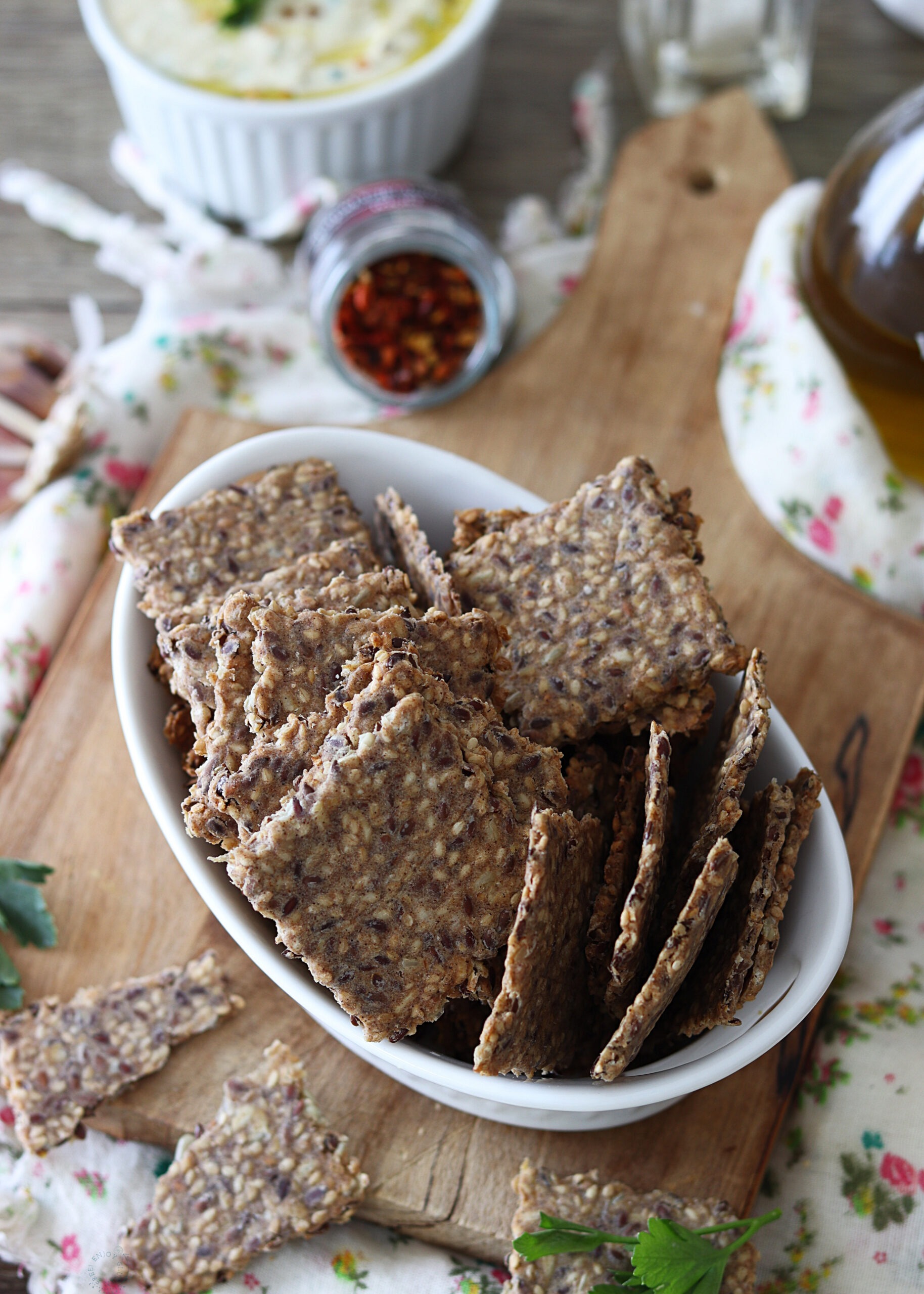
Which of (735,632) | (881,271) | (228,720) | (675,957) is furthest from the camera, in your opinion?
(735,632)

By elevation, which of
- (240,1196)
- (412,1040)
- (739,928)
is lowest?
(240,1196)

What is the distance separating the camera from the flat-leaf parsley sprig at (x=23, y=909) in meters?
1.80

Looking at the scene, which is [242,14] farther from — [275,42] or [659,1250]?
[659,1250]

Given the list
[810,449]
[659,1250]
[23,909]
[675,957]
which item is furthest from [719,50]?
[659,1250]

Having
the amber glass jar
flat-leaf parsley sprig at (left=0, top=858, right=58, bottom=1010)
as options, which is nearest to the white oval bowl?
flat-leaf parsley sprig at (left=0, top=858, right=58, bottom=1010)

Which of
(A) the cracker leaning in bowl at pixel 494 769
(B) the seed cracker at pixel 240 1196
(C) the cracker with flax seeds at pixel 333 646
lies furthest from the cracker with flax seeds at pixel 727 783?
(B) the seed cracker at pixel 240 1196

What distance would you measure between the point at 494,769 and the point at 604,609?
27cm

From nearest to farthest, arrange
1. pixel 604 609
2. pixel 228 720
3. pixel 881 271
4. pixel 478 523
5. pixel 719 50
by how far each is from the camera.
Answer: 1. pixel 228 720
2. pixel 604 609
3. pixel 478 523
4. pixel 881 271
5. pixel 719 50

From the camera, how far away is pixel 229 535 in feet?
5.12

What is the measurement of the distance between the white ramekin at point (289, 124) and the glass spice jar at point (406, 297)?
6.1 inches

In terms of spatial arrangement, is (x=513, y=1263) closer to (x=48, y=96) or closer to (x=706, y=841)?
(x=706, y=841)

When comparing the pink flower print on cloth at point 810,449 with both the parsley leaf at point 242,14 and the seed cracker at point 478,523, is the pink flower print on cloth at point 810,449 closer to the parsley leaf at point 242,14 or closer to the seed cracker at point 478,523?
the seed cracker at point 478,523

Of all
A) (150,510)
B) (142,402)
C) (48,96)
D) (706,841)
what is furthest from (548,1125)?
(48,96)

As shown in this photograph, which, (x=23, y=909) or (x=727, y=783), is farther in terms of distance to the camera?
(x=23, y=909)
